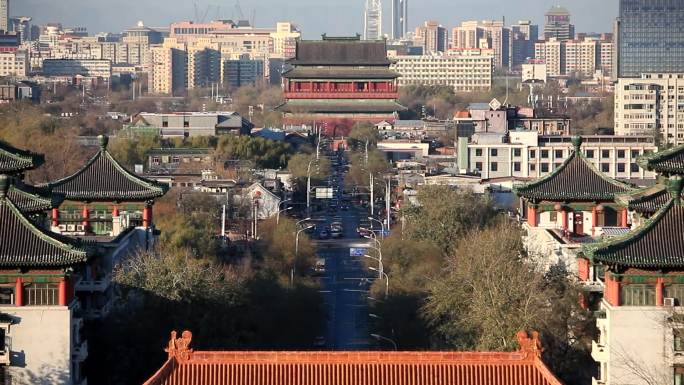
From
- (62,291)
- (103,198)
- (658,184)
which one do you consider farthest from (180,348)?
(103,198)

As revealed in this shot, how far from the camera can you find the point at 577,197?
1690 inches

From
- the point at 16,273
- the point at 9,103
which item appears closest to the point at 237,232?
the point at 16,273

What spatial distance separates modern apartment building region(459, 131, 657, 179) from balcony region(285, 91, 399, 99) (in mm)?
39331

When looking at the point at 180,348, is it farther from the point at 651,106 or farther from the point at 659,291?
the point at 651,106

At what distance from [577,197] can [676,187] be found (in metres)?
12.8

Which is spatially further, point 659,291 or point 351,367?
point 659,291

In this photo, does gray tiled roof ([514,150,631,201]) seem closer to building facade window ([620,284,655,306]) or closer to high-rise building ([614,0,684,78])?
building facade window ([620,284,655,306])

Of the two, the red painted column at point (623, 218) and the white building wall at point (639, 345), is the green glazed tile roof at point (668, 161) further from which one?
the red painted column at point (623, 218)

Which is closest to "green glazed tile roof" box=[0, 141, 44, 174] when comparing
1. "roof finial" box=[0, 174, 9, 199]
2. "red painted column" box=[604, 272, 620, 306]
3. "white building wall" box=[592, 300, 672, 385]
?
"roof finial" box=[0, 174, 9, 199]

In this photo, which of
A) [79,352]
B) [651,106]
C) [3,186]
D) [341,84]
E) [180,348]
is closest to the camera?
[180,348]

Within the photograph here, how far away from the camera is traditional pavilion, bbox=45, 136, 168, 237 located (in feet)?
141

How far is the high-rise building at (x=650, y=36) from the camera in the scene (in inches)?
6752

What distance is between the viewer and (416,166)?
311 ft

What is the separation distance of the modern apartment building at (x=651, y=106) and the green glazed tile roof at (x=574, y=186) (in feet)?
254
